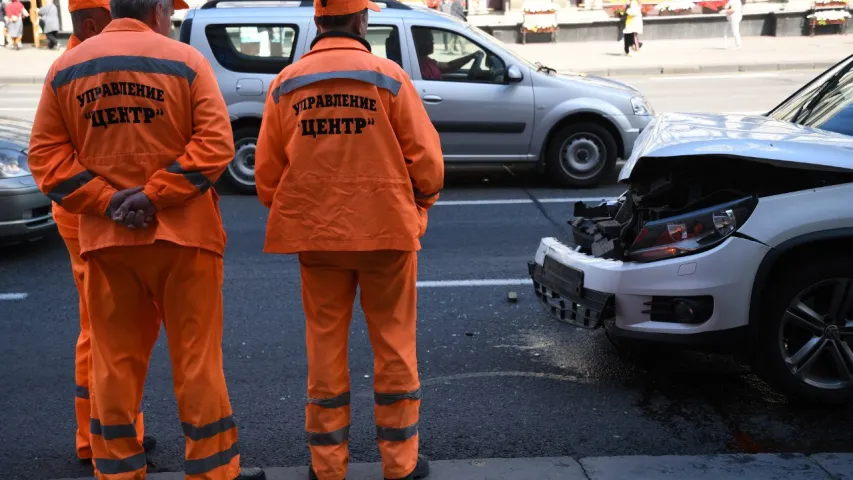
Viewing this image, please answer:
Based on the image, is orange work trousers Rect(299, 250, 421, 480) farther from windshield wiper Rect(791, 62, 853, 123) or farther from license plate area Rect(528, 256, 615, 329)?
windshield wiper Rect(791, 62, 853, 123)

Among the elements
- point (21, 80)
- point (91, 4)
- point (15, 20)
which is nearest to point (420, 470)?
point (91, 4)

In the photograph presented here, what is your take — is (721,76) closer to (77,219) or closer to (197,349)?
(77,219)

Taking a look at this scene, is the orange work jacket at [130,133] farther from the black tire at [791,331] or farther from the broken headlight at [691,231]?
the black tire at [791,331]

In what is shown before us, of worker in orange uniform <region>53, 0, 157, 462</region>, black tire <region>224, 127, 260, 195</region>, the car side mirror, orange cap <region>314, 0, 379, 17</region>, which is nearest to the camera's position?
orange cap <region>314, 0, 379, 17</region>

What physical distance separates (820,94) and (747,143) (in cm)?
146

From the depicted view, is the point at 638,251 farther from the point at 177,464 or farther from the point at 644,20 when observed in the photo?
the point at 644,20

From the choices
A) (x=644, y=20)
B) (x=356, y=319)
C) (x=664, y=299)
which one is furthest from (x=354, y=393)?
(x=644, y=20)

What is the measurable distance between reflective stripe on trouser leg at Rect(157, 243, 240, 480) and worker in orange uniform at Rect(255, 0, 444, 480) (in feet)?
1.00

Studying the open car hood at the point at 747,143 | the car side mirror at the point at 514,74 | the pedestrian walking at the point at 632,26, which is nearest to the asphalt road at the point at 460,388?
the open car hood at the point at 747,143

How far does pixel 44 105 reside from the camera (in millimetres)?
3500

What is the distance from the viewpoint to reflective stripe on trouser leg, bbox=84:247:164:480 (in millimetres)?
3506

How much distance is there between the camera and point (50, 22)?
27.8 m

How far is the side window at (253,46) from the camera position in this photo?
1016 centimetres

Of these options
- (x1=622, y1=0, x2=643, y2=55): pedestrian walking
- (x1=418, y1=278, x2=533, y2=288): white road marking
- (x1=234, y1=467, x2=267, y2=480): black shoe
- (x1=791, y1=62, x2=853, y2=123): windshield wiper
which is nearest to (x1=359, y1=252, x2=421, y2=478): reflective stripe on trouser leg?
(x1=234, y1=467, x2=267, y2=480): black shoe
